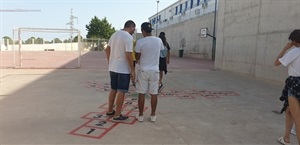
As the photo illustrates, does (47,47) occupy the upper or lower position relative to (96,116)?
upper

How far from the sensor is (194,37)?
27031mm

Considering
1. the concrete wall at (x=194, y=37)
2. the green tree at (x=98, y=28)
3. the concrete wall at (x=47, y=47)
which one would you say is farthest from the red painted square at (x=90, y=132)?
the green tree at (x=98, y=28)

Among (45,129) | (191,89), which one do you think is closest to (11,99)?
(45,129)

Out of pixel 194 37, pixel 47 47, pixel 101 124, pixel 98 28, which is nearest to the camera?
pixel 101 124

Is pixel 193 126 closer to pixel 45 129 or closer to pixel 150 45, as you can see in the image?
pixel 150 45

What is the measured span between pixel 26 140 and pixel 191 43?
25.5 meters

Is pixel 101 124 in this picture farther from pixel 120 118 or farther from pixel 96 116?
pixel 96 116

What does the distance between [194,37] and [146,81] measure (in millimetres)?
23627

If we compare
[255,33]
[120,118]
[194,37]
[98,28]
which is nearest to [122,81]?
[120,118]

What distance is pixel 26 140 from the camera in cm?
339

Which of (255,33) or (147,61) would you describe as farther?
(255,33)

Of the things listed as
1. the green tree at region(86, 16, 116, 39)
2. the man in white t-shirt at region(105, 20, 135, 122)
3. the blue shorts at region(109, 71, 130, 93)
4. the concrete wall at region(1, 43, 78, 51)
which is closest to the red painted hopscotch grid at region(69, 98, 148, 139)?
the man in white t-shirt at region(105, 20, 135, 122)

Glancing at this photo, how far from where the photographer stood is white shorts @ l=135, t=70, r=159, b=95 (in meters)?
4.16

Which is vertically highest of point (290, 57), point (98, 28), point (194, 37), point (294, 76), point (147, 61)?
point (98, 28)
